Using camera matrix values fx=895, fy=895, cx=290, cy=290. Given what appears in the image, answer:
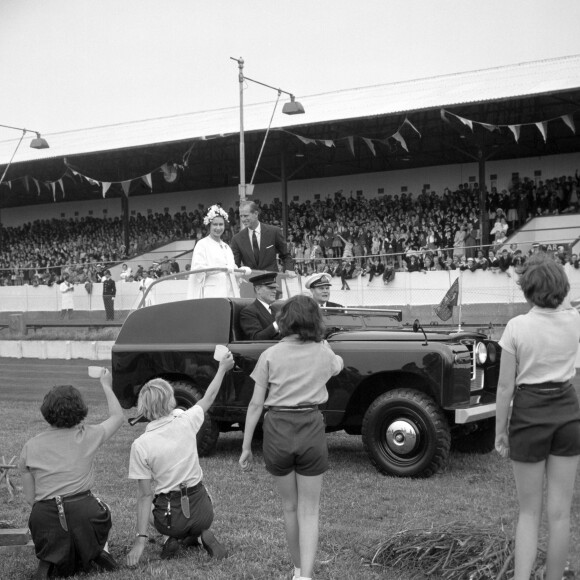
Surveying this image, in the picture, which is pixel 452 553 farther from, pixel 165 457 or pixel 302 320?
pixel 165 457

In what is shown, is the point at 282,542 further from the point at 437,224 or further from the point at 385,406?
the point at 437,224

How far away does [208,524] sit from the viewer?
5.82 meters

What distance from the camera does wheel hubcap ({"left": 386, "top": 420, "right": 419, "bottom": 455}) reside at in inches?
316

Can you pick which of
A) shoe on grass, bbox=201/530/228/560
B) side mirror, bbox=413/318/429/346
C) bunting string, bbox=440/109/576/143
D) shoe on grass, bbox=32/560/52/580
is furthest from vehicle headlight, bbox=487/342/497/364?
bunting string, bbox=440/109/576/143

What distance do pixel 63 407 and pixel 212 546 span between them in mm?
1305

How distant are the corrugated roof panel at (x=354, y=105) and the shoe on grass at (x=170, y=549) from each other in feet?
78.6

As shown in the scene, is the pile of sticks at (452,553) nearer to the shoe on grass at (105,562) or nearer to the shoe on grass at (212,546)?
the shoe on grass at (212,546)

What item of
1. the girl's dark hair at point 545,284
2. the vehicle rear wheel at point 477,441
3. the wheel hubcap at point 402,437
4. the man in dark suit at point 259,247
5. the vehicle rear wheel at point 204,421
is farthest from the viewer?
the man in dark suit at point 259,247

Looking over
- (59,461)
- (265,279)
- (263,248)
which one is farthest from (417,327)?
(59,461)

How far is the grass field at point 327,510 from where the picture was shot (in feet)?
17.9

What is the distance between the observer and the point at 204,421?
9.23 m

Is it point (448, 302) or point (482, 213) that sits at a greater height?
point (482, 213)

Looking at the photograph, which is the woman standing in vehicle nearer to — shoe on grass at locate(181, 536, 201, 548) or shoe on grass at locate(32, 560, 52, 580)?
shoe on grass at locate(181, 536, 201, 548)

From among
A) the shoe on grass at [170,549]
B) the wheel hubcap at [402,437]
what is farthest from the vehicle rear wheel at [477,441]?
the shoe on grass at [170,549]
